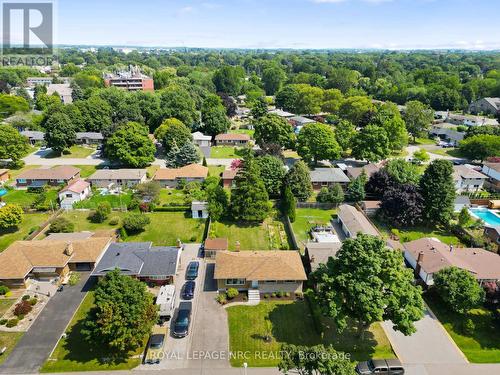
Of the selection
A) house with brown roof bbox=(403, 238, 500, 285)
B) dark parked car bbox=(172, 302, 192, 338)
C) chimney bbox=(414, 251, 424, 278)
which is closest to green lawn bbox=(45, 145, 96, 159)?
dark parked car bbox=(172, 302, 192, 338)

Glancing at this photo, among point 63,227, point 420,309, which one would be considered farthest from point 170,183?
point 420,309

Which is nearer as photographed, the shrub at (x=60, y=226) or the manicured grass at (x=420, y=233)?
the shrub at (x=60, y=226)

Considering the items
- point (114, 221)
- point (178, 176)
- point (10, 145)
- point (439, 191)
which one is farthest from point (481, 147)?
point (10, 145)

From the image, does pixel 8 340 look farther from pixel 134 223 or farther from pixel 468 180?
pixel 468 180

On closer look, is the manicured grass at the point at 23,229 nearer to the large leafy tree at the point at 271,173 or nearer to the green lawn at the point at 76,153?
the green lawn at the point at 76,153

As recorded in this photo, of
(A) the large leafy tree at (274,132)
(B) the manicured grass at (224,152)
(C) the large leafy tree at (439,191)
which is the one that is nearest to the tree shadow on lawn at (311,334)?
(C) the large leafy tree at (439,191)

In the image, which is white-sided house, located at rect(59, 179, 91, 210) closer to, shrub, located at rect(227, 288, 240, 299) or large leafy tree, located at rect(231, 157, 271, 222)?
large leafy tree, located at rect(231, 157, 271, 222)

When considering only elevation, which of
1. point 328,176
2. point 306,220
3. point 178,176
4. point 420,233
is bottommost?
point 420,233
